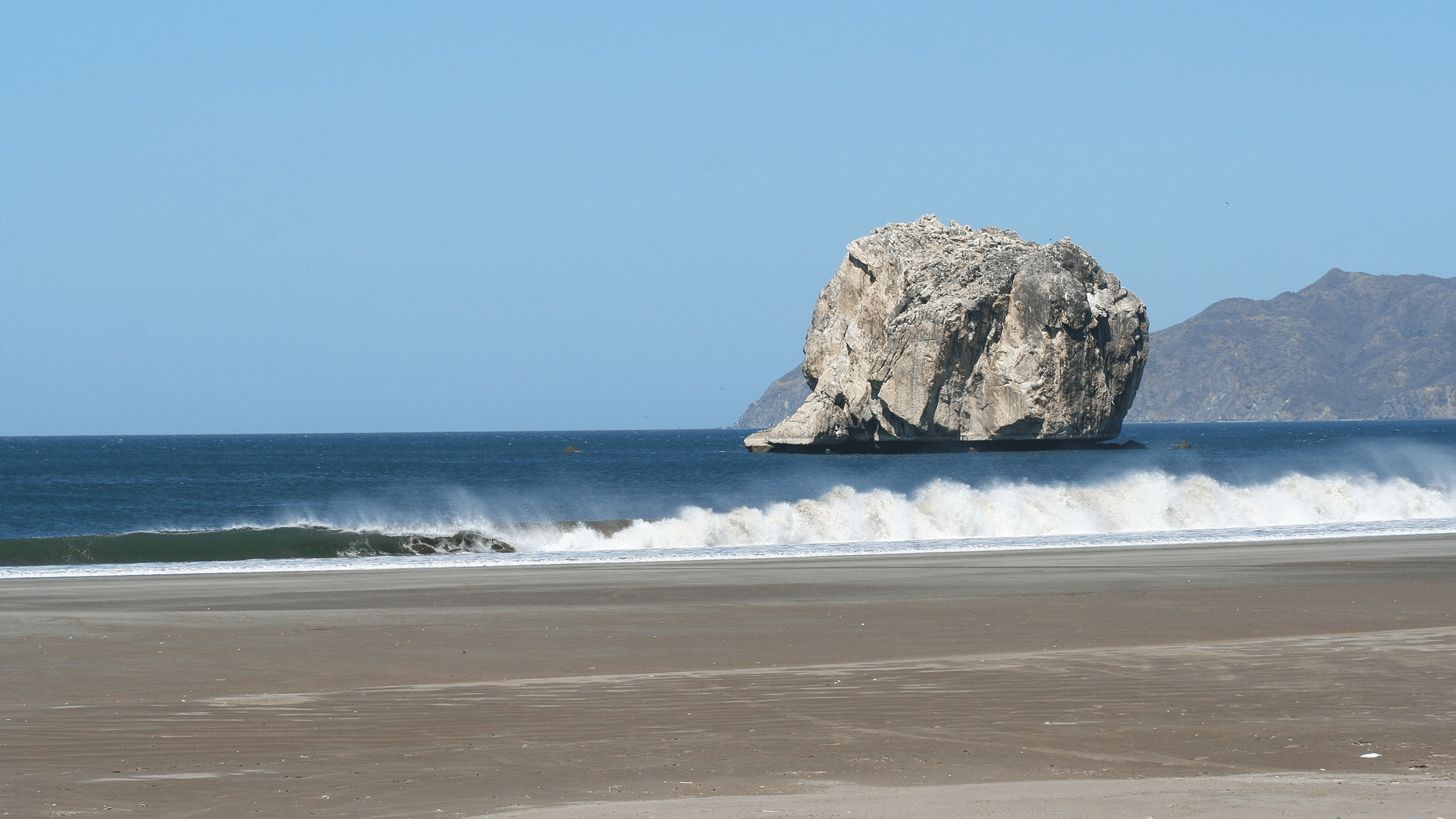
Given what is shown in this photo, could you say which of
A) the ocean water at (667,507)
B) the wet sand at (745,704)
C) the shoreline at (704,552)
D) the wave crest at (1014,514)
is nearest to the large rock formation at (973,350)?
the ocean water at (667,507)

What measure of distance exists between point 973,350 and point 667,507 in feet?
204

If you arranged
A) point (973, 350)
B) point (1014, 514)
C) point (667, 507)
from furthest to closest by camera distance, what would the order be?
point (973, 350) < point (667, 507) < point (1014, 514)

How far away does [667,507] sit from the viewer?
55.3 metres

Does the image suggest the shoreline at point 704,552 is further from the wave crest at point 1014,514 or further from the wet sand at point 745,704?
the wet sand at point 745,704

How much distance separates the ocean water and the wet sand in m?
10.8

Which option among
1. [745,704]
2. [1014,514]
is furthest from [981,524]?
[745,704]

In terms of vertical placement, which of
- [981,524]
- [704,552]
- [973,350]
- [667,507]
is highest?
[973,350]

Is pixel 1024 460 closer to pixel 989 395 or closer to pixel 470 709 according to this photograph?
pixel 989 395

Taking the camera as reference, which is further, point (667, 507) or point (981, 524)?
point (667, 507)

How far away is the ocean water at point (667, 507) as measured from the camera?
1174 inches

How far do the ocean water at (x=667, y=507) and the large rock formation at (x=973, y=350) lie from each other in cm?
592

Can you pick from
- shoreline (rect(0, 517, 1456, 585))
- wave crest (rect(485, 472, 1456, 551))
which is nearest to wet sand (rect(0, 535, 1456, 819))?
shoreline (rect(0, 517, 1456, 585))

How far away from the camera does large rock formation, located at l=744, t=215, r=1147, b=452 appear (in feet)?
359

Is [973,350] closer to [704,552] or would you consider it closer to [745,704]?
[704,552]
